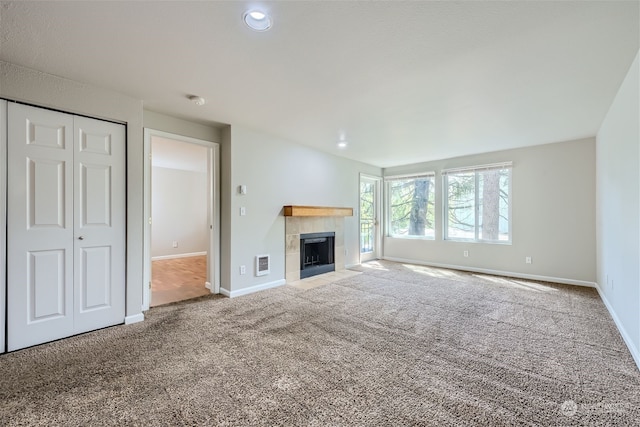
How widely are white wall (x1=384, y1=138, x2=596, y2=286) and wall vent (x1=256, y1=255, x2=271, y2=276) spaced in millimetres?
3942

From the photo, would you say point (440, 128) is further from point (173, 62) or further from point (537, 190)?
point (173, 62)

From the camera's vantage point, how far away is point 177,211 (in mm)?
7629

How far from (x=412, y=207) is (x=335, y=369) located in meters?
5.08

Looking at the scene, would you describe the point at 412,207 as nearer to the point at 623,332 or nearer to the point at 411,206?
the point at 411,206

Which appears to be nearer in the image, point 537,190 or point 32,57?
point 32,57

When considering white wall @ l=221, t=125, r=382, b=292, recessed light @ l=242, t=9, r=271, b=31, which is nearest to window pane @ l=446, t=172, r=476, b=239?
white wall @ l=221, t=125, r=382, b=292

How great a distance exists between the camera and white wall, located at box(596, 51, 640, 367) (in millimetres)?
2236

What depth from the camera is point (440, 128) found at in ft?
12.8

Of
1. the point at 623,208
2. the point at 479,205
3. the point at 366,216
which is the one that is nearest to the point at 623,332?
the point at 623,208

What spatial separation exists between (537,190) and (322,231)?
3.76m

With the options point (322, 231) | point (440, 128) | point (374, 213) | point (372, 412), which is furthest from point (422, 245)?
point (372, 412)

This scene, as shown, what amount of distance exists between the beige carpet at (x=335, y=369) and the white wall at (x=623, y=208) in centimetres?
27

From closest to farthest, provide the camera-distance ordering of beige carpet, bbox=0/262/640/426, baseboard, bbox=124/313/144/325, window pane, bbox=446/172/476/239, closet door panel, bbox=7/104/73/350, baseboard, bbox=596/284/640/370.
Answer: beige carpet, bbox=0/262/640/426
baseboard, bbox=596/284/640/370
closet door panel, bbox=7/104/73/350
baseboard, bbox=124/313/144/325
window pane, bbox=446/172/476/239

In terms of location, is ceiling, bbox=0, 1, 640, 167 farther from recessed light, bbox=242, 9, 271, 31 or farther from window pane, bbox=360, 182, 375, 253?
window pane, bbox=360, 182, 375, 253
